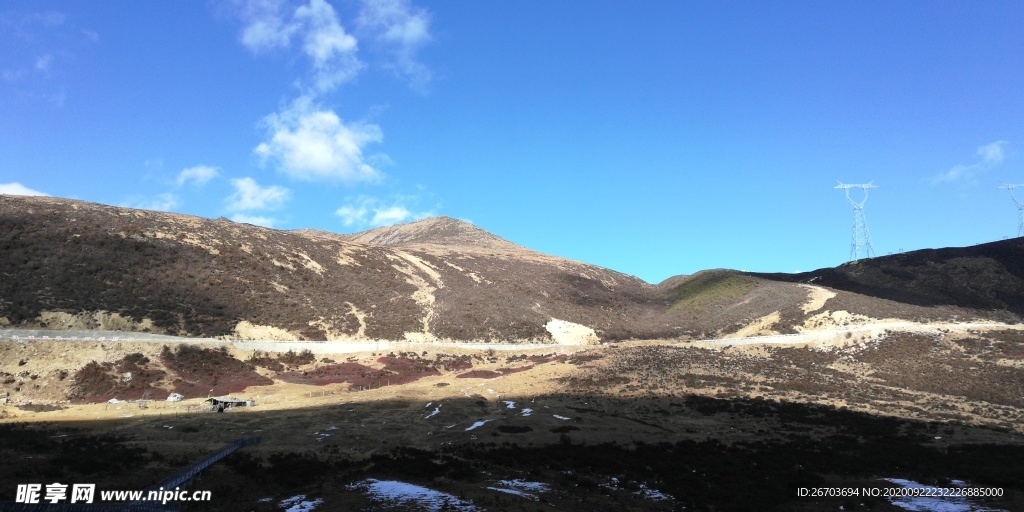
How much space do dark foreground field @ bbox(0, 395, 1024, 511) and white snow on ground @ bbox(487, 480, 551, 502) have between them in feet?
0.53

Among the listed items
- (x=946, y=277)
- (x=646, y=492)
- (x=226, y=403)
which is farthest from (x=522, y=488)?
(x=946, y=277)

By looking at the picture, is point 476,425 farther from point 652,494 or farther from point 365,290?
point 365,290

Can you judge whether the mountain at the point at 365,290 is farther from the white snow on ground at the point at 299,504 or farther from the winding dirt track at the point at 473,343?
the white snow on ground at the point at 299,504

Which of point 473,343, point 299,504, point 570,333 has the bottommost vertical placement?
point 299,504

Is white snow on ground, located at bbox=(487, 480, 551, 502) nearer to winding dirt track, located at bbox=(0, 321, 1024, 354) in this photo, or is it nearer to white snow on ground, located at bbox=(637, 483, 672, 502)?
white snow on ground, located at bbox=(637, 483, 672, 502)

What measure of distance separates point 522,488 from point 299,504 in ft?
27.4

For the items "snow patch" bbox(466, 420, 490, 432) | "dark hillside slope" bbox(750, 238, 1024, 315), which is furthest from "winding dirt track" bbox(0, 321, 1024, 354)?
"snow patch" bbox(466, 420, 490, 432)

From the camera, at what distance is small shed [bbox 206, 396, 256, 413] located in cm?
3622

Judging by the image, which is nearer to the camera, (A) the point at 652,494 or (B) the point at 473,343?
(A) the point at 652,494

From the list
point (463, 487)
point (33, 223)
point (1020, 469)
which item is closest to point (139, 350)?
point (33, 223)

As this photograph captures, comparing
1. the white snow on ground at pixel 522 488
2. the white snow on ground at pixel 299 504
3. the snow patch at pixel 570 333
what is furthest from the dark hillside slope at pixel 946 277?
the white snow on ground at pixel 299 504

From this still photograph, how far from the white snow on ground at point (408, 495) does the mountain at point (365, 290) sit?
3958 cm

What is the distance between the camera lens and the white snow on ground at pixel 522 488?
20006 millimetres

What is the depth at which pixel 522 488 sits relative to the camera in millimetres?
20984
